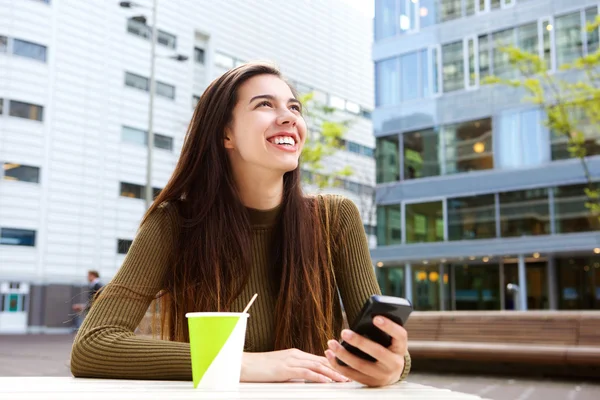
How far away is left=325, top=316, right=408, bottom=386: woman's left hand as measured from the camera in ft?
3.79

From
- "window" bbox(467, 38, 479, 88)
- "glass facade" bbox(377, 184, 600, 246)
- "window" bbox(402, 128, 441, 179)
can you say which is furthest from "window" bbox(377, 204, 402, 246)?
"window" bbox(467, 38, 479, 88)

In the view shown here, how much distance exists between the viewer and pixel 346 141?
20.2 meters

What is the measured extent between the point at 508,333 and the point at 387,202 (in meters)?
11.9

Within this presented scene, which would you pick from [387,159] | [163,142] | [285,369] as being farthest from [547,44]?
[285,369]

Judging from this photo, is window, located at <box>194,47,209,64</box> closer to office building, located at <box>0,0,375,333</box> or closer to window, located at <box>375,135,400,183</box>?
office building, located at <box>0,0,375,333</box>

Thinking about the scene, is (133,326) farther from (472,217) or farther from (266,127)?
(472,217)

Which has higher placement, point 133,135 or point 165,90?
point 165,90

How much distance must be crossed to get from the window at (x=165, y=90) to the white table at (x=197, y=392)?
2370 centimetres

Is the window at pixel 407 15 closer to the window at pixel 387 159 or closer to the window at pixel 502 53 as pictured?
the window at pixel 502 53

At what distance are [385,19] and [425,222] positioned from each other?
6.05 m

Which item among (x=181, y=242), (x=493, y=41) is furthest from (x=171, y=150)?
(x=181, y=242)

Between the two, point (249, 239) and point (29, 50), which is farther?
point (29, 50)

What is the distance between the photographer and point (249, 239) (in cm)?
191

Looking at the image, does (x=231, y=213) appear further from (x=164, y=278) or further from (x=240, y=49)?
(x=240, y=49)
